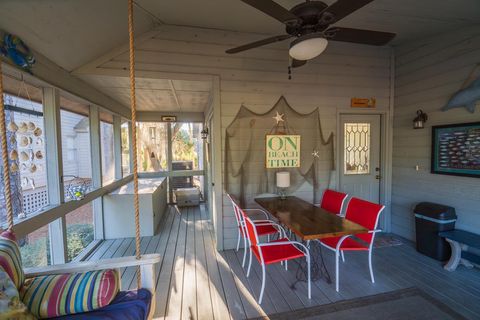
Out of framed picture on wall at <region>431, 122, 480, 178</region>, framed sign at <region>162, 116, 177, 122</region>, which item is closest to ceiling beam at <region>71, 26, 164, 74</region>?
framed sign at <region>162, 116, 177, 122</region>

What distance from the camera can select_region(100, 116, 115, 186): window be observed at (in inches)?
138

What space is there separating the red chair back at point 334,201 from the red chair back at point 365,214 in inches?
5.1

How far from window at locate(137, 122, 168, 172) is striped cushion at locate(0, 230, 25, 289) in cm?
410

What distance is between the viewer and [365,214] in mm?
2219

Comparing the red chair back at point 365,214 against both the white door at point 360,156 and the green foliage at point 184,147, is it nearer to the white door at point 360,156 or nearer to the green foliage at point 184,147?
the white door at point 360,156

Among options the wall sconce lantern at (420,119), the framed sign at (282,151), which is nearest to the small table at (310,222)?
the framed sign at (282,151)

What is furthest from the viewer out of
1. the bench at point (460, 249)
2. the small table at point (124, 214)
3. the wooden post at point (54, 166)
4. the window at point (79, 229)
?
the small table at point (124, 214)

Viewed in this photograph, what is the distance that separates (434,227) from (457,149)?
101cm

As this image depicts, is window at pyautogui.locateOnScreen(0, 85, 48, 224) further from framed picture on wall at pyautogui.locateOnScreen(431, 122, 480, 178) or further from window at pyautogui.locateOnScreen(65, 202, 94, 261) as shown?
framed picture on wall at pyautogui.locateOnScreen(431, 122, 480, 178)

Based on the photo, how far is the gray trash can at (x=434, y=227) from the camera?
2566 mm

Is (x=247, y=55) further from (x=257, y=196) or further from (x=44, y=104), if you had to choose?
(x=44, y=104)

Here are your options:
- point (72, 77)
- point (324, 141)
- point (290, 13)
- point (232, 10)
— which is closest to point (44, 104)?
point (72, 77)

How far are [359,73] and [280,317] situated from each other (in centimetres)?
347

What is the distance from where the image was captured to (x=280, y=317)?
1.76 metres
